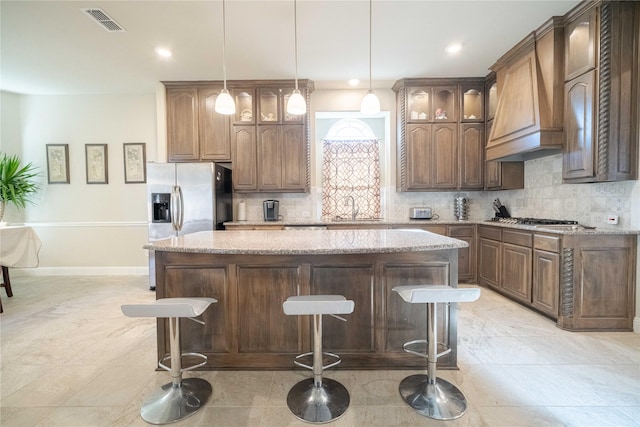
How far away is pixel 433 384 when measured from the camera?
1.74 meters

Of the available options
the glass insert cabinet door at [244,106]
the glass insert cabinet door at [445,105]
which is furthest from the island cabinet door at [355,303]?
the glass insert cabinet door at [445,105]

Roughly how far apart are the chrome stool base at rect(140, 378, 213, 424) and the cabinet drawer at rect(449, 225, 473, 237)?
3477 mm

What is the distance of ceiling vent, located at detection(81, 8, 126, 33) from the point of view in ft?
8.63

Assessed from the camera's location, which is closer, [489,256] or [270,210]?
[489,256]

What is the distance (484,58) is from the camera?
3.56 m

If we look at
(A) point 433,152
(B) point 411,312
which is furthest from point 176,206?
(A) point 433,152

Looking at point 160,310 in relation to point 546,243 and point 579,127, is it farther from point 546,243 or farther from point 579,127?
point 579,127

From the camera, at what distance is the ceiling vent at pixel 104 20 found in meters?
2.63

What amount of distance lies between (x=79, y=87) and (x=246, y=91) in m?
2.68

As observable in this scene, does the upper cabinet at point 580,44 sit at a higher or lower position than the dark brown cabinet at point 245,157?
higher

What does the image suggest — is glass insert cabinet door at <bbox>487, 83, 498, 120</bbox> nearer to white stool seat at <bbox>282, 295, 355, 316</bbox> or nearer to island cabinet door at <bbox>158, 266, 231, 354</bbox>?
white stool seat at <bbox>282, 295, 355, 316</bbox>

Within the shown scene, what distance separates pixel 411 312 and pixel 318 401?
0.86 meters

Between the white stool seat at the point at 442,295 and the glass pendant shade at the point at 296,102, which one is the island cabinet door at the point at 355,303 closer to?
the white stool seat at the point at 442,295

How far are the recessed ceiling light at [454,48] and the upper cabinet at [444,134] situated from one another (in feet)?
2.50
